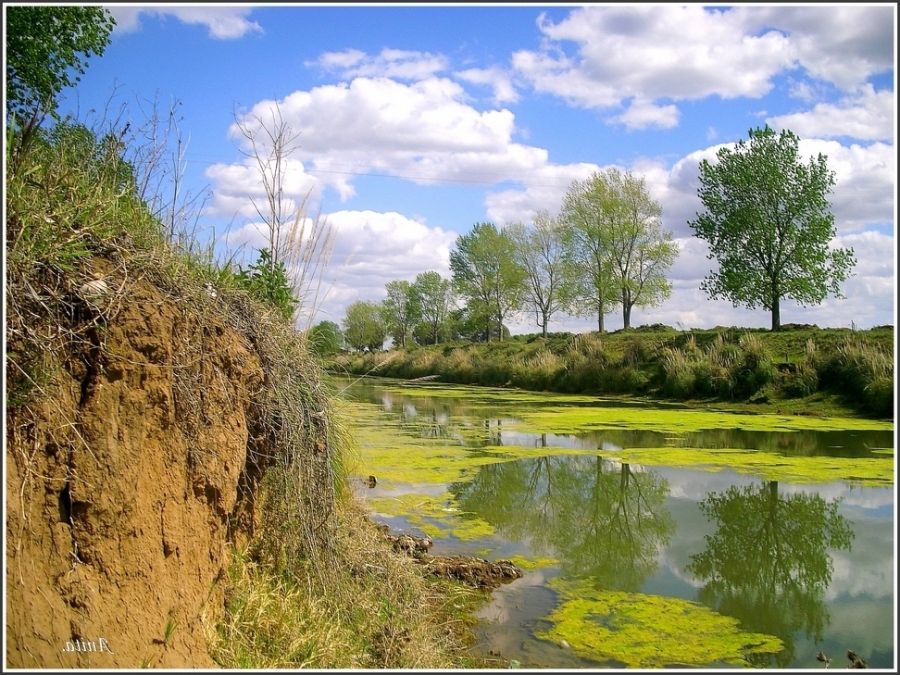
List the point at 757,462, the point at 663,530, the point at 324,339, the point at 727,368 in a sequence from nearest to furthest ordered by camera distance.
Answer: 1. the point at 324,339
2. the point at 663,530
3. the point at 757,462
4. the point at 727,368

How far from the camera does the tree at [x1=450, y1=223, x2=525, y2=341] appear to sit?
168 ft

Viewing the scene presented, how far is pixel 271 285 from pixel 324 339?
0.76m

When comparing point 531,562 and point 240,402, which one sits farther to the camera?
point 531,562

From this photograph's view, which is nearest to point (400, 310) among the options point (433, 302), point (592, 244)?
point (433, 302)

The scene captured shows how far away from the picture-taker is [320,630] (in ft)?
14.0

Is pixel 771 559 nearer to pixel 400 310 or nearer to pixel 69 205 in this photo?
pixel 69 205

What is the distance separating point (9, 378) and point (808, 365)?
71.7 ft

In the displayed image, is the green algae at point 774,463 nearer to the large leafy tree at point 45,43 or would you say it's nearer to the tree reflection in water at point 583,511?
the tree reflection in water at point 583,511

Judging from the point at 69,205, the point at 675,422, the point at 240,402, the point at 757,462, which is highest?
the point at 69,205

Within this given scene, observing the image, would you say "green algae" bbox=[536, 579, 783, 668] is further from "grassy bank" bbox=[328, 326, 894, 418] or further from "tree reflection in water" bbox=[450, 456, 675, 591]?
"grassy bank" bbox=[328, 326, 894, 418]

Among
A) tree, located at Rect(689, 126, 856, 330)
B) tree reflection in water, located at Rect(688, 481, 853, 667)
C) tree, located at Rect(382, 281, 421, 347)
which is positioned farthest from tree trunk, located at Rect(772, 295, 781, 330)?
tree, located at Rect(382, 281, 421, 347)

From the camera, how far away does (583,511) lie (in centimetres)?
934

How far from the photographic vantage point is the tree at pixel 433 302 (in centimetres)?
6391

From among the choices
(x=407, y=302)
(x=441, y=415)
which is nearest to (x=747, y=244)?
(x=441, y=415)
